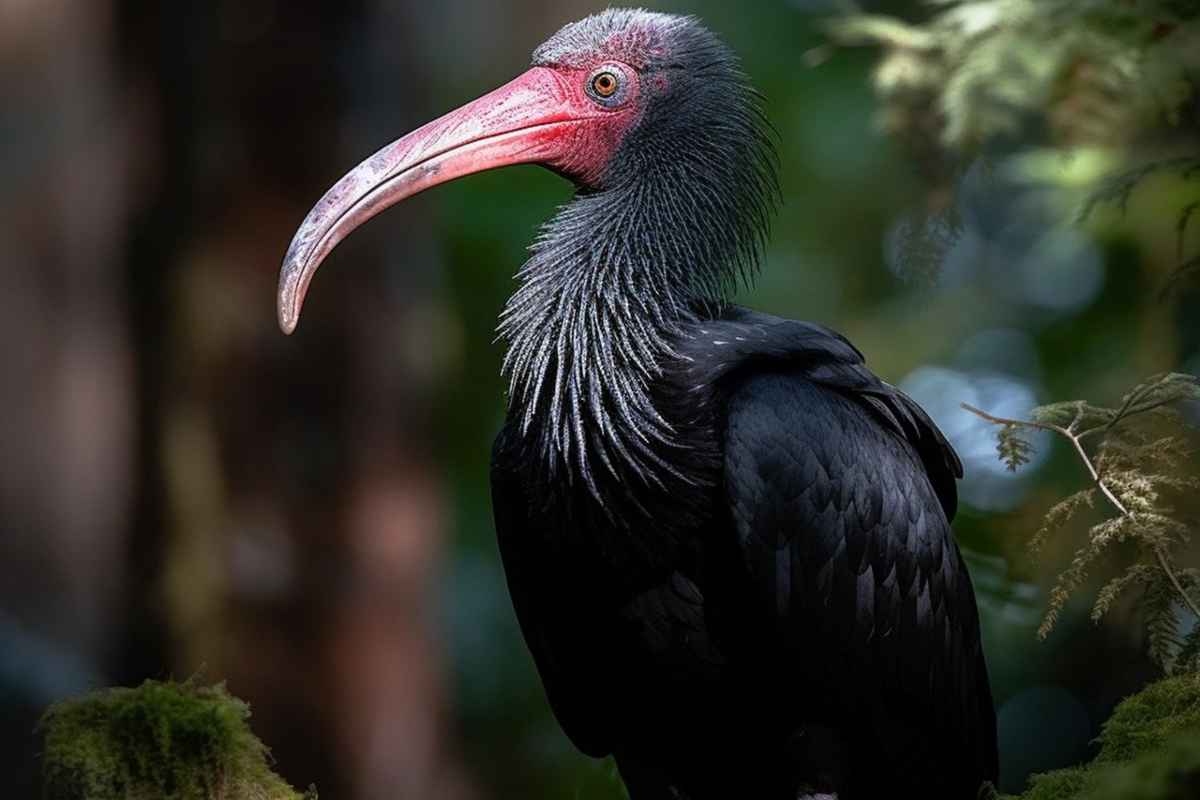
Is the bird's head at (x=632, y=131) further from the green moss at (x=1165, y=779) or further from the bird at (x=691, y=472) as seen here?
the green moss at (x=1165, y=779)

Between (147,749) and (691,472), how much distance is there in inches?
73.9

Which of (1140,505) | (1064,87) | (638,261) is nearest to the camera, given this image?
(1140,505)

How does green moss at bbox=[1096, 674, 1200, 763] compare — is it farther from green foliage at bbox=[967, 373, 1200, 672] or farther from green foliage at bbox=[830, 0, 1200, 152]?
green foliage at bbox=[830, 0, 1200, 152]

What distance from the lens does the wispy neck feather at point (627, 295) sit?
5.04 metres

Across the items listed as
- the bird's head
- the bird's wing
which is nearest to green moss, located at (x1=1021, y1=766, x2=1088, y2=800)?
the bird's wing

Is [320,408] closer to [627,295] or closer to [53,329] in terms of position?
[627,295]

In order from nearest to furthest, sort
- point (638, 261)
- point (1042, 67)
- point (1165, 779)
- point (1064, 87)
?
point (1165, 779) → point (638, 261) → point (1042, 67) → point (1064, 87)

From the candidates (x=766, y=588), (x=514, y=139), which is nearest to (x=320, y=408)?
(x=514, y=139)

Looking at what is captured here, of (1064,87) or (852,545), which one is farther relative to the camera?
(1064,87)

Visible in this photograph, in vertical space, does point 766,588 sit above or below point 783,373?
below

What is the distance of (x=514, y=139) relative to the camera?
216 inches

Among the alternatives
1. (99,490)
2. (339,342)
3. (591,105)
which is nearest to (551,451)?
(591,105)

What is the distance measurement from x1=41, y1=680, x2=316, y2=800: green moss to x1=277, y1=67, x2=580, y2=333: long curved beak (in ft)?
4.32

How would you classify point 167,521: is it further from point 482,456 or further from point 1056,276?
point 1056,276
